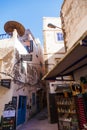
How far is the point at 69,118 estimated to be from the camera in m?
6.88

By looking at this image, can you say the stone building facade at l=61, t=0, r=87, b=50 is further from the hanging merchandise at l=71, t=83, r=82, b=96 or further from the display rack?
the display rack

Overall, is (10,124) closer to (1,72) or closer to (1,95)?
(1,95)

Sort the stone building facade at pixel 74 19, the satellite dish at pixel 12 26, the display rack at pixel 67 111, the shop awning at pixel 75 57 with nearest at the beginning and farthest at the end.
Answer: the shop awning at pixel 75 57 → the display rack at pixel 67 111 → the stone building facade at pixel 74 19 → the satellite dish at pixel 12 26

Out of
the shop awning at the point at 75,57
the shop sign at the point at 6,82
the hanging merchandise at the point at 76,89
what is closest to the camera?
the shop awning at the point at 75,57

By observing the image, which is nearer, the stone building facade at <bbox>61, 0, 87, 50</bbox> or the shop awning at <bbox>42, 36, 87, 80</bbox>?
the shop awning at <bbox>42, 36, 87, 80</bbox>

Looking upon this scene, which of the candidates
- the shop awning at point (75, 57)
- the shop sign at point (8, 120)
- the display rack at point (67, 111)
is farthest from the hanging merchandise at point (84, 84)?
the shop sign at point (8, 120)

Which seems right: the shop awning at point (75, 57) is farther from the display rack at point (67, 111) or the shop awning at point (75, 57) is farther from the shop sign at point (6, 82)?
the shop sign at point (6, 82)

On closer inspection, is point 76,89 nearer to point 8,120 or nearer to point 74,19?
point 74,19

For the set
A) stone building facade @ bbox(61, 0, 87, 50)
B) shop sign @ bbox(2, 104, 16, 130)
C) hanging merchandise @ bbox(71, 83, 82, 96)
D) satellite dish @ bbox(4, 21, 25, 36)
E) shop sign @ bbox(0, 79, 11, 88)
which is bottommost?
shop sign @ bbox(2, 104, 16, 130)

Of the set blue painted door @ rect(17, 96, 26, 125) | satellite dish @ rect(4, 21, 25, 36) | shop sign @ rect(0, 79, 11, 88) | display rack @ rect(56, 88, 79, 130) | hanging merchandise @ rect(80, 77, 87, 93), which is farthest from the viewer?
satellite dish @ rect(4, 21, 25, 36)

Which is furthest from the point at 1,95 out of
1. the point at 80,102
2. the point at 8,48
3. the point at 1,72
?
Result: the point at 80,102

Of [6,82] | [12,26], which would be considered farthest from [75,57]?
[12,26]

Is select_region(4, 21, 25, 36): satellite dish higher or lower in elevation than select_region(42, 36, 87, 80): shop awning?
higher

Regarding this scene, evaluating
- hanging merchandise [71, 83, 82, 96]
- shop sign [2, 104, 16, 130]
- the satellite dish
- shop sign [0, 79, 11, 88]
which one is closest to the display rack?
hanging merchandise [71, 83, 82, 96]
